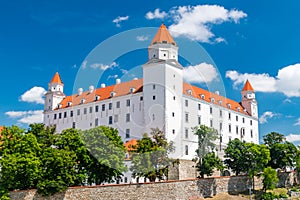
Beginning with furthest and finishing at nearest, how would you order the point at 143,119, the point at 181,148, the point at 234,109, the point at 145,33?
1. the point at 234,109
2. the point at 143,119
3. the point at 181,148
4. the point at 145,33

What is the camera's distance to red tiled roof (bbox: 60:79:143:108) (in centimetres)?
5906

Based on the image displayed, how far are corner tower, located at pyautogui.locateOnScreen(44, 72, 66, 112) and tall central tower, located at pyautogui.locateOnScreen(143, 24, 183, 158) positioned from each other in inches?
882

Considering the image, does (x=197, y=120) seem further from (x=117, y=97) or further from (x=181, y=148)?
(x=117, y=97)

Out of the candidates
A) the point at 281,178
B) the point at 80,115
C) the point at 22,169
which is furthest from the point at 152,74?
the point at 22,169

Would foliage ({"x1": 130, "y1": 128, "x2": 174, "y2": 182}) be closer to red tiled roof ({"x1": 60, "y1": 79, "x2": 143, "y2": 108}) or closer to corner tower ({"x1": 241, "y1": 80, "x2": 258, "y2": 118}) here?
red tiled roof ({"x1": 60, "y1": 79, "x2": 143, "y2": 108})

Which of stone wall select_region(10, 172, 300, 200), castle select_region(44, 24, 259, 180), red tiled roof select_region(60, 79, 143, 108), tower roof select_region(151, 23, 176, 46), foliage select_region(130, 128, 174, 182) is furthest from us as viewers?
red tiled roof select_region(60, 79, 143, 108)

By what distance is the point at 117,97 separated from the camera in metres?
A: 60.4

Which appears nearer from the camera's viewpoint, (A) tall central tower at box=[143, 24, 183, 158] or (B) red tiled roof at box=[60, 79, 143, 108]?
(A) tall central tower at box=[143, 24, 183, 158]

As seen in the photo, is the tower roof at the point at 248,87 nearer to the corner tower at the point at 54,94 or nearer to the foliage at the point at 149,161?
the corner tower at the point at 54,94

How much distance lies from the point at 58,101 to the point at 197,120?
26.8 m

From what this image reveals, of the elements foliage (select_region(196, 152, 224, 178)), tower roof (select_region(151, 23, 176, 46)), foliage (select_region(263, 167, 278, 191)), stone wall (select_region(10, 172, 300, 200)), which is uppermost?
tower roof (select_region(151, 23, 176, 46))

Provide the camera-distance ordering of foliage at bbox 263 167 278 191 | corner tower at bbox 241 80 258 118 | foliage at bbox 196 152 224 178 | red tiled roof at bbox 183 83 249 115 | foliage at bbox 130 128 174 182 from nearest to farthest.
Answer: foliage at bbox 130 128 174 182, foliage at bbox 263 167 278 191, foliage at bbox 196 152 224 178, red tiled roof at bbox 183 83 249 115, corner tower at bbox 241 80 258 118

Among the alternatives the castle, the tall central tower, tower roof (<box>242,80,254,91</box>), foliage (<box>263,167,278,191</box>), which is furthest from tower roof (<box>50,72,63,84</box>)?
foliage (<box>263,167,278,191</box>)

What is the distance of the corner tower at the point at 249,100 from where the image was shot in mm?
75550
